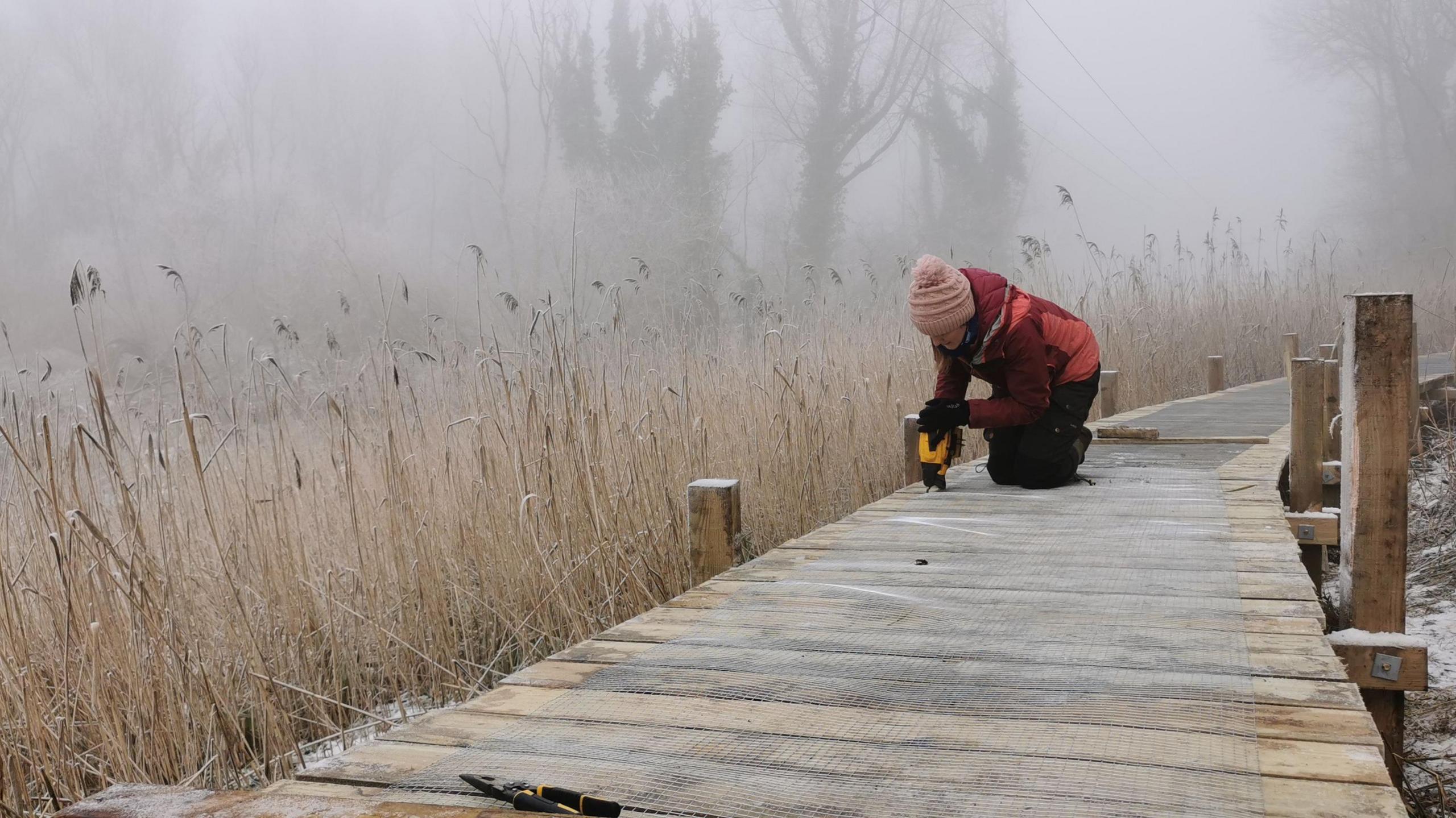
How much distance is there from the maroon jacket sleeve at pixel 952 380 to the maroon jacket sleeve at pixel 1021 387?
0.08 meters

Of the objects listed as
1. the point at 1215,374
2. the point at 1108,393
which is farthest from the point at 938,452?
the point at 1215,374

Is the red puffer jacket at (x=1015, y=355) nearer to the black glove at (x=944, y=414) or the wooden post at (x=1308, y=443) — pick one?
the black glove at (x=944, y=414)

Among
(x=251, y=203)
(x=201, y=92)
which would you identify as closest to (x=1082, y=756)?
(x=251, y=203)

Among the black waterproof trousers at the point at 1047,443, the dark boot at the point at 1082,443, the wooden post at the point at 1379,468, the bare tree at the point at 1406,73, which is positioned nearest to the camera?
the wooden post at the point at 1379,468

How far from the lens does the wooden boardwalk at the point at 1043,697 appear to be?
1256 millimetres

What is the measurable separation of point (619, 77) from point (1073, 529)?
84.3 ft

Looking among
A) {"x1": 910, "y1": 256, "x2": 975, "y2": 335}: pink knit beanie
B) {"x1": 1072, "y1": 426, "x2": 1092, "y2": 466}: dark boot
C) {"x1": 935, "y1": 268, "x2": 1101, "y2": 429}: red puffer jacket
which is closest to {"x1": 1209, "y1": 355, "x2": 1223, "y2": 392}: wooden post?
{"x1": 1072, "y1": 426, "x2": 1092, "y2": 466}: dark boot

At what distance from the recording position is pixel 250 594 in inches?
118

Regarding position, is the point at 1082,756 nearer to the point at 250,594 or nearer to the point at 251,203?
the point at 250,594

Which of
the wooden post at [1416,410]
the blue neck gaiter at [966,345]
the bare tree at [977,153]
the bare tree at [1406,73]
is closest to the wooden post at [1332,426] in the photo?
the wooden post at [1416,410]

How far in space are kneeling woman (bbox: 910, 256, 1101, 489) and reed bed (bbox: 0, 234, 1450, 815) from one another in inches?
30.8

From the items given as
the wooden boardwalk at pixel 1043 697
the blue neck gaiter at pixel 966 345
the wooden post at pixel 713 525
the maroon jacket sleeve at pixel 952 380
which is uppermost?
the blue neck gaiter at pixel 966 345

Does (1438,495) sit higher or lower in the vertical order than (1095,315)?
lower

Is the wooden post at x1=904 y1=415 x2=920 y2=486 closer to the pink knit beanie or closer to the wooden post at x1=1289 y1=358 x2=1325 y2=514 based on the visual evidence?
the pink knit beanie
